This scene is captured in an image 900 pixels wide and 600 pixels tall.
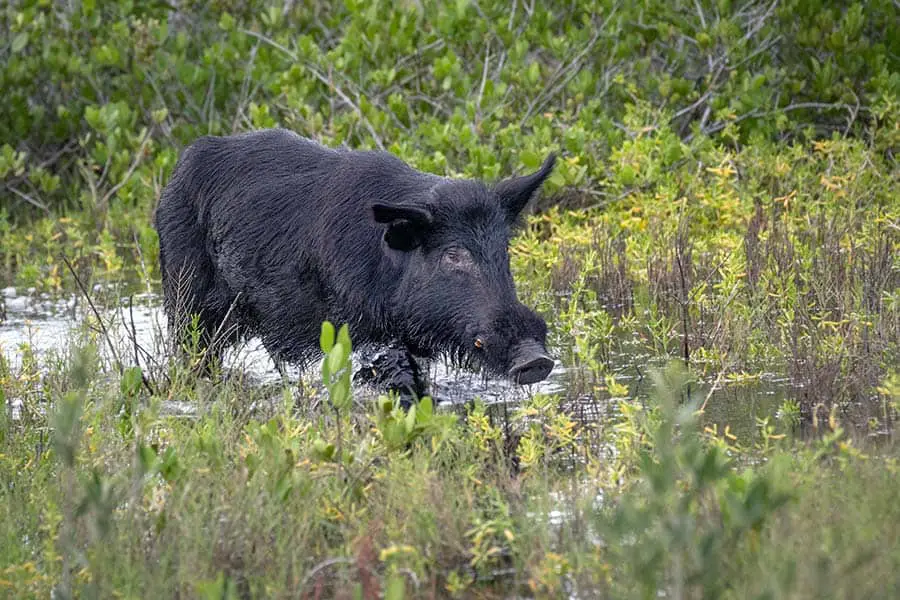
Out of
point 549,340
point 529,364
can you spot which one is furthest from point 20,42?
point 529,364

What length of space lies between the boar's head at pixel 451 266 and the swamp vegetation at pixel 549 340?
35cm

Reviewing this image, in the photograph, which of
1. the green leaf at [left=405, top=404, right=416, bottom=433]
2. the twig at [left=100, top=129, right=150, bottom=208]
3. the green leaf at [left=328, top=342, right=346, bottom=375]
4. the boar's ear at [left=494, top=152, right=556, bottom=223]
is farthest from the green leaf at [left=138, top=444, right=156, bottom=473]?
the twig at [left=100, top=129, right=150, bottom=208]

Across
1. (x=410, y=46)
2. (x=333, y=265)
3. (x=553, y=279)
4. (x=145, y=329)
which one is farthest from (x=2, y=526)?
(x=410, y=46)

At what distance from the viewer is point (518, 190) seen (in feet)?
20.2

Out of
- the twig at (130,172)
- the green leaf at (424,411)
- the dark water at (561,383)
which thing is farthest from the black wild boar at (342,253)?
the twig at (130,172)

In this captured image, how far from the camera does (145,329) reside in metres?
8.06

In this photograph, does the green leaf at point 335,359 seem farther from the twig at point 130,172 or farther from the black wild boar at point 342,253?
the twig at point 130,172

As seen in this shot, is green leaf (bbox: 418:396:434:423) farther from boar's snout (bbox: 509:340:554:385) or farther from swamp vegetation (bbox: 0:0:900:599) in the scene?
boar's snout (bbox: 509:340:554:385)

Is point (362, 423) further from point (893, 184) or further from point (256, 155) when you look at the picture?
point (893, 184)

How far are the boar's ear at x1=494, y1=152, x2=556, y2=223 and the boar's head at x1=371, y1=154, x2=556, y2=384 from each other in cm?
2

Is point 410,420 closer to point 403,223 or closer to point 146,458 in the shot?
point 146,458

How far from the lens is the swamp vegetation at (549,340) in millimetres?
3666

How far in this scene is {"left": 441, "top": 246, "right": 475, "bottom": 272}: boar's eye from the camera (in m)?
5.86

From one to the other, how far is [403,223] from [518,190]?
618 mm
